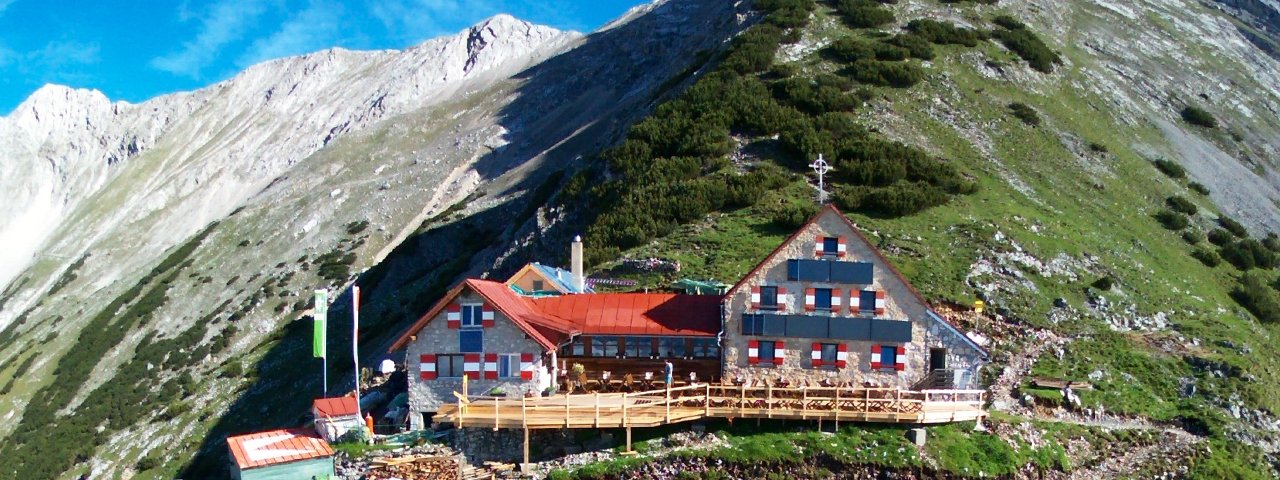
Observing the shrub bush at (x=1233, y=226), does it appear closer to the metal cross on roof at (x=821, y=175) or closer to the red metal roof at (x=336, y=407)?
the metal cross on roof at (x=821, y=175)

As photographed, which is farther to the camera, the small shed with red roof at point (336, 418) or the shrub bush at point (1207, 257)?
the shrub bush at point (1207, 257)

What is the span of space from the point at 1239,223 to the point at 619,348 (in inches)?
1849

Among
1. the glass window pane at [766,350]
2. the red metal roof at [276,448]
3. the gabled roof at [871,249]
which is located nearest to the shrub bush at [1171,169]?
the gabled roof at [871,249]

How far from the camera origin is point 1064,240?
49.7 meters

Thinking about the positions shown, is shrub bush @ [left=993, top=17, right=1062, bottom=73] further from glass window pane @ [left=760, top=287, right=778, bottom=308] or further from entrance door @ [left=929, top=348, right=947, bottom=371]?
glass window pane @ [left=760, top=287, right=778, bottom=308]

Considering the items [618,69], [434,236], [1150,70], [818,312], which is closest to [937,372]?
[818,312]

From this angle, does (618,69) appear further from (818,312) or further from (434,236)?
(818,312)

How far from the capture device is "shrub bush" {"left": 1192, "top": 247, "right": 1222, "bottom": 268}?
177ft

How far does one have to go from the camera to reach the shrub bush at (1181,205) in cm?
6109

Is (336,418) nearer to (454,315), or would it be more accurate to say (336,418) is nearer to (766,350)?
(454,315)

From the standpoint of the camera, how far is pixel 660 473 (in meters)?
29.8

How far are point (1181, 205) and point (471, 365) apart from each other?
47.8 m

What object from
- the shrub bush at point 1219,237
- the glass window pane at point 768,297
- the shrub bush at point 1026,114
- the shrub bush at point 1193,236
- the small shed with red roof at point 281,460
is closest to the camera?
the small shed with red roof at point 281,460

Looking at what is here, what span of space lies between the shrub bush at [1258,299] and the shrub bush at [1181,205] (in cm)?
863
